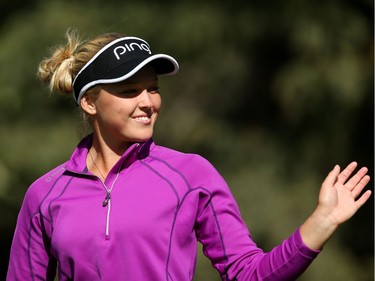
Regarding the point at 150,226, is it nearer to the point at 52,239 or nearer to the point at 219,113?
the point at 52,239

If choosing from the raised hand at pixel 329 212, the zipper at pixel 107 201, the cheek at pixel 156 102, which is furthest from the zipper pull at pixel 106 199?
the raised hand at pixel 329 212

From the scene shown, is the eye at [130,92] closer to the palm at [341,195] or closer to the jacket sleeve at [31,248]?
the jacket sleeve at [31,248]

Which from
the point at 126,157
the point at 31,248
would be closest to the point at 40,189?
→ the point at 31,248

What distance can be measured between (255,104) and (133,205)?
8.21 metres

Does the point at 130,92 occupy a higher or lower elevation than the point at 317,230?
higher

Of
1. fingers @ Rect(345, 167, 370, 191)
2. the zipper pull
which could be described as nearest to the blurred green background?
the zipper pull

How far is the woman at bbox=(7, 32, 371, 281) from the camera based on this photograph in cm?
350

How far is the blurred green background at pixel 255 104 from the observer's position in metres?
10.1

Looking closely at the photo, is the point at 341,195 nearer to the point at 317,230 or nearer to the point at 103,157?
the point at 317,230

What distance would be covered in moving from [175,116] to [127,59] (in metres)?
7.60

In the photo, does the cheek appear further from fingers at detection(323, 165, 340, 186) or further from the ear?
fingers at detection(323, 165, 340, 186)

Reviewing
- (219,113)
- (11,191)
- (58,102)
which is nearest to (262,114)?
(219,113)

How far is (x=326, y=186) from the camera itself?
3441 millimetres

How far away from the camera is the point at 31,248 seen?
12.6 ft
